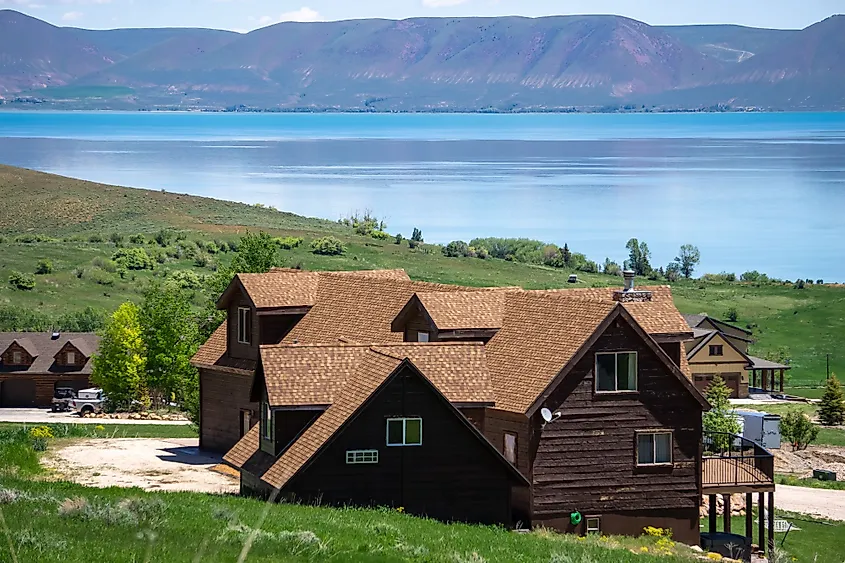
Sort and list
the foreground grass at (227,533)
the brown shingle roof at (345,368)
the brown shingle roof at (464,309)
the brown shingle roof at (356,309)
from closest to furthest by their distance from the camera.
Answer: the foreground grass at (227,533)
the brown shingle roof at (345,368)
the brown shingle roof at (464,309)
the brown shingle roof at (356,309)

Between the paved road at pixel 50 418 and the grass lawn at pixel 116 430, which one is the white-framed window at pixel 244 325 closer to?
the grass lawn at pixel 116 430

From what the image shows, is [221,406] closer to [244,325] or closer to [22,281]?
[244,325]

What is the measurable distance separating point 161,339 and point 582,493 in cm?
2988

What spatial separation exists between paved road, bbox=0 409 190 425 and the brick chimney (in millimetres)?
20381

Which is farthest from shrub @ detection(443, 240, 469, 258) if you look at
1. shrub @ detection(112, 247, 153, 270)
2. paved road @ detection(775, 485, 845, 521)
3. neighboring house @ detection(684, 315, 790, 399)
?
paved road @ detection(775, 485, 845, 521)

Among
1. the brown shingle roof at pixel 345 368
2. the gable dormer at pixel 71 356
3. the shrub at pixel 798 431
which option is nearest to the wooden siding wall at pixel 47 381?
the gable dormer at pixel 71 356

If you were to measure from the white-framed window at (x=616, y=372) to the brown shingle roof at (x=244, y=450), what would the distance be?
23.4 feet

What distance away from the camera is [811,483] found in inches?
1799

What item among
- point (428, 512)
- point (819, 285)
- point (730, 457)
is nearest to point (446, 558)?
point (428, 512)

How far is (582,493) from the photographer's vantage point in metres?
30.1

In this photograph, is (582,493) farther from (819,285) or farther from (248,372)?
(819,285)

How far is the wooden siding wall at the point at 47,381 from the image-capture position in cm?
6438

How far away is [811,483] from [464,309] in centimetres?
1819

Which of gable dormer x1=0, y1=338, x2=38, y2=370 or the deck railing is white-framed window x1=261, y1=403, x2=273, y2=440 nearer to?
the deck railing
